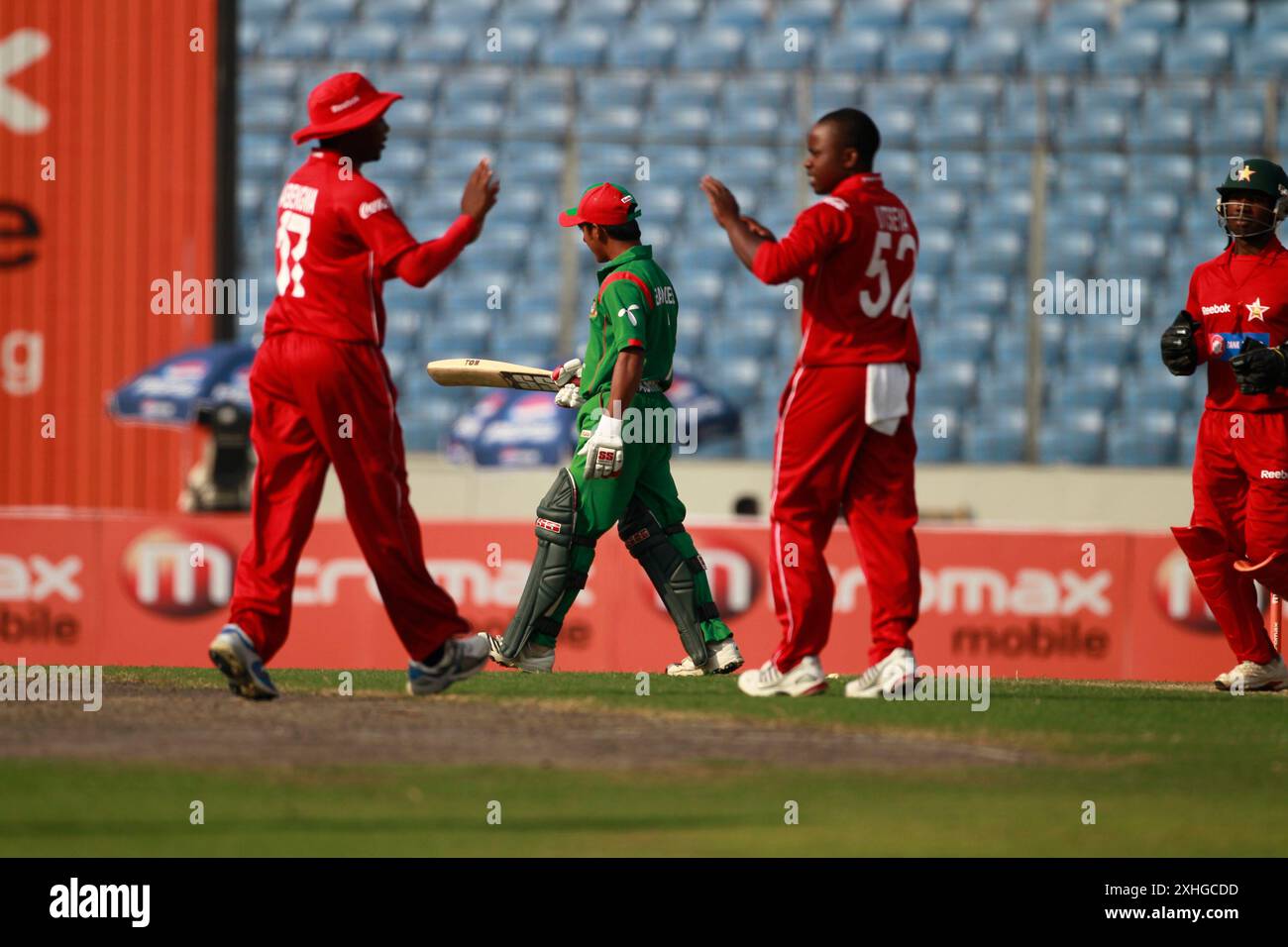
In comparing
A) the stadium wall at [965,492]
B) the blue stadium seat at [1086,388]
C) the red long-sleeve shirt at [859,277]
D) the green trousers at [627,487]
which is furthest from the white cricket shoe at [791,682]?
the blue stadium seat at [1086,388]

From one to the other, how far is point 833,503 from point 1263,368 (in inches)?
81.9

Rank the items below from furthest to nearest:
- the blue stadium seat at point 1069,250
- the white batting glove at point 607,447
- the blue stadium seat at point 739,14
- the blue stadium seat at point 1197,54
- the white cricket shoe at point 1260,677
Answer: the blue stadium seat at point 739,14 < the blue stadium seat at point 1197,54 < the blue stadium seat at point 1069,250 < the white cricket shoe at point 1260,677 < the white batting glove at point 607,447

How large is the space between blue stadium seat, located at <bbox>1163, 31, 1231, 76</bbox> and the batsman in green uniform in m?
17.7

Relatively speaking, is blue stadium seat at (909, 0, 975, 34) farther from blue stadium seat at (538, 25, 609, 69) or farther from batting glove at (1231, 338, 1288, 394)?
batting glove at (1231, 338, 1288, 394)

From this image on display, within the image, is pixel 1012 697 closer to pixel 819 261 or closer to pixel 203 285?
pixel 819 261

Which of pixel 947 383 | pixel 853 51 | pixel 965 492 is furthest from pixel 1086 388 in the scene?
pixel 853 51

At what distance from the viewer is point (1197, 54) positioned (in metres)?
24.6

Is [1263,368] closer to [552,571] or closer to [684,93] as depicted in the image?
[552,571]

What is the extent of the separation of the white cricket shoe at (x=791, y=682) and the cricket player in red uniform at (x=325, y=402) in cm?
134

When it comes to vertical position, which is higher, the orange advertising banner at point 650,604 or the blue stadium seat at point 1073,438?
the blue stadium seat at point 1073,438

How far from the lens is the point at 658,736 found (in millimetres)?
6770

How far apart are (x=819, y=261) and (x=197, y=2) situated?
14780 millimetres

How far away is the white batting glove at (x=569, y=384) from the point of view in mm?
8688

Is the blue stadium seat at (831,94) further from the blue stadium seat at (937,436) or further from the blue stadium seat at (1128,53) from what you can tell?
the blue stadium seat at (937,436)
